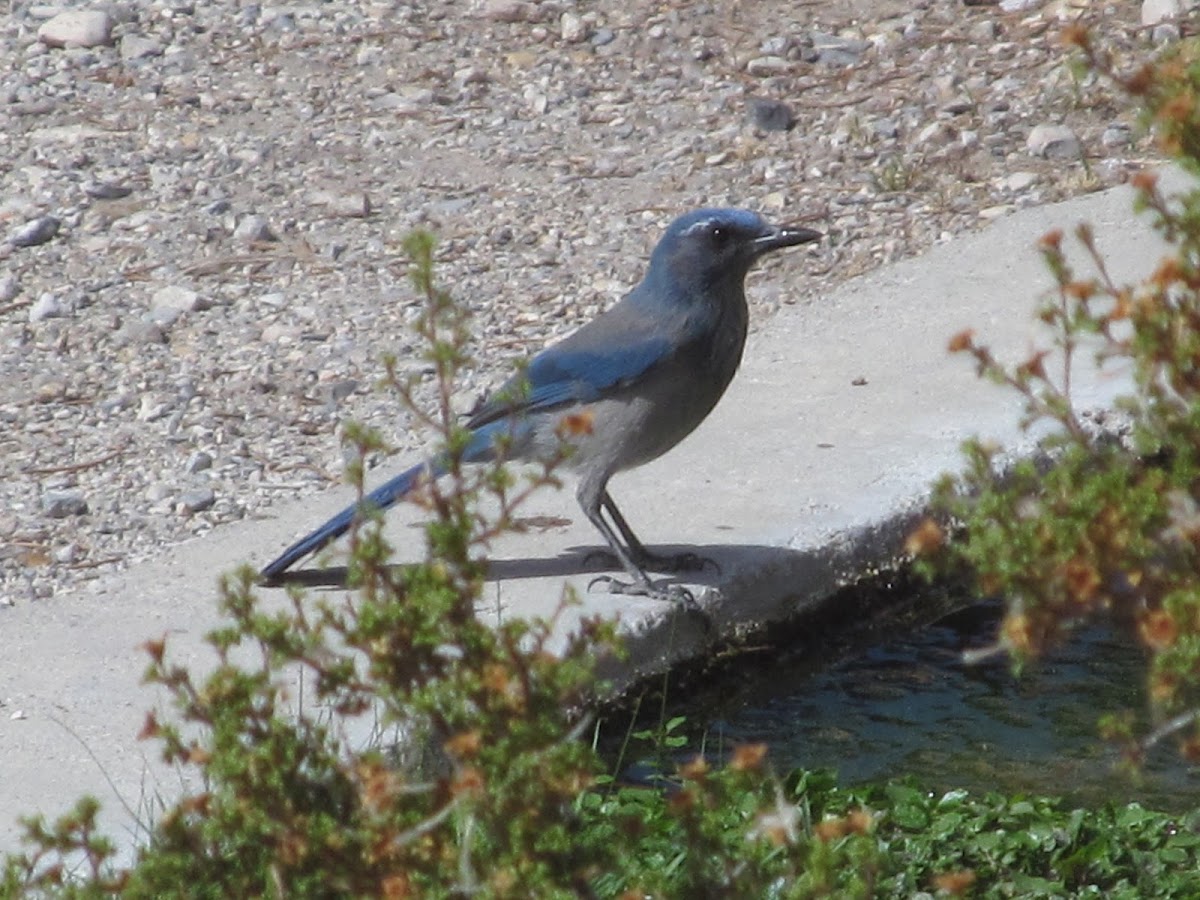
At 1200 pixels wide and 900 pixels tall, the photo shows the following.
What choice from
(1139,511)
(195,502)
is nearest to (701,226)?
(195,502)

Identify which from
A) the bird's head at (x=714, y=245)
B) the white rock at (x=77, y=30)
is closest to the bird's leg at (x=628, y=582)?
the bird's head at (x=714, y=245)

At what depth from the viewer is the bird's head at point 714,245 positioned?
5.44 metres

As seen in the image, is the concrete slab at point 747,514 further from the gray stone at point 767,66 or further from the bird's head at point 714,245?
the gray stone at point 767,66

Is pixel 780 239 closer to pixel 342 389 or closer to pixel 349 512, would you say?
pixel 349 512

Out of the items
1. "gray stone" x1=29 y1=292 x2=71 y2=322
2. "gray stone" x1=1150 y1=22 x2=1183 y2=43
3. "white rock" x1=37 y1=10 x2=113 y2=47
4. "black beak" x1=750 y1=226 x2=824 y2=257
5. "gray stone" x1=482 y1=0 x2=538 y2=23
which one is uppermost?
"white rock" x1=37 y1=10 x2=113 y2=47

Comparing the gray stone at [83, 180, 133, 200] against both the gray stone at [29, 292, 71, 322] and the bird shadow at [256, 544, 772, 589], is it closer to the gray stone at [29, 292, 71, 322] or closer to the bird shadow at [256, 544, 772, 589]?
the gray stone at [29, 292, 71, 322]

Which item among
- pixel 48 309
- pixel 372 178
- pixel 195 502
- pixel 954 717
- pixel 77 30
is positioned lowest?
pixel 954 717

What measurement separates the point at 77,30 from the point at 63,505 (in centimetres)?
391

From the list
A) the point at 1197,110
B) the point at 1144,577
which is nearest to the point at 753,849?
the point at 1144,577

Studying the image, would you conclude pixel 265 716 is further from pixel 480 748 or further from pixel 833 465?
pixel 833 465

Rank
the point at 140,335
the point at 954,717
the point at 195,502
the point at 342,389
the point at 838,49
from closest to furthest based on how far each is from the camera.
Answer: the point at 954,717, the point at 195,502, the point at 342,389, the point at 140,335, the point at 838,49

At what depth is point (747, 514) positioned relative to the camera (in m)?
5.47

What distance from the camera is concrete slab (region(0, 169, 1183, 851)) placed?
14.5 ft

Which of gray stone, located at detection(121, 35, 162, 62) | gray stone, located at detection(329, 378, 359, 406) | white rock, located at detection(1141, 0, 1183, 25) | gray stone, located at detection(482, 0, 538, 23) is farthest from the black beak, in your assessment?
gray stone, located at detection(121, 35, 162, 62)
